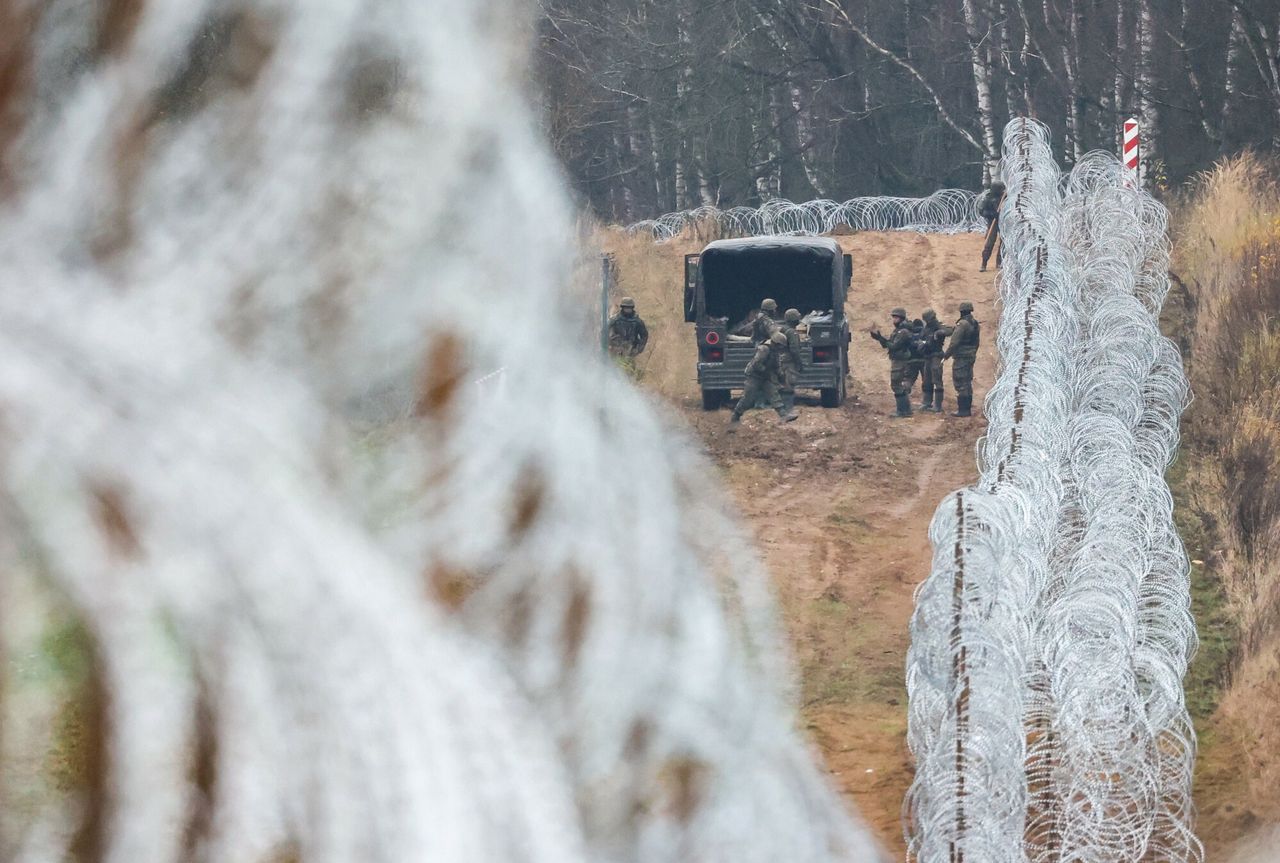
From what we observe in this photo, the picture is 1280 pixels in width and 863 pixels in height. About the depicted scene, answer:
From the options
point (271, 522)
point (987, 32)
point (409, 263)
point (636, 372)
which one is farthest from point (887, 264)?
point (271, 522)

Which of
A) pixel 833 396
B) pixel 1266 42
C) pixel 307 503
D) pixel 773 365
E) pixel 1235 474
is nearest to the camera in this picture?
pixel 307 503

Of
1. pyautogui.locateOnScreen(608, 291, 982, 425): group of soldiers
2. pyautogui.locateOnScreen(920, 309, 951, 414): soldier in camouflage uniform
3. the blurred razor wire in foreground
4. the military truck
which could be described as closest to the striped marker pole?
pyautogui.locateOnScreen(920, 309, 951, 414): soldier in camouflage uniform

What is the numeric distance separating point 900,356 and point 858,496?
2544 millimetres

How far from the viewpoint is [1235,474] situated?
12430 mm

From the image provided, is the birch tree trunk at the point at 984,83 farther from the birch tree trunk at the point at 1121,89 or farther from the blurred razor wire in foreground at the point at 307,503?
the blurred razor wire in foreground at the point at 307,503

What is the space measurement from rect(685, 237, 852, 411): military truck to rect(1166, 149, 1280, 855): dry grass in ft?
11.5

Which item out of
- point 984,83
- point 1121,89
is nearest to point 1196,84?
point 1121,89

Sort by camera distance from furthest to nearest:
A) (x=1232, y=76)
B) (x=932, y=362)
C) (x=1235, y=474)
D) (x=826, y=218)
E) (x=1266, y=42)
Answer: (x=826, y=218) → (x=1232, y=76) → (x=1266, y=42) → (x=932, y=362) → (x=1235, y=474)

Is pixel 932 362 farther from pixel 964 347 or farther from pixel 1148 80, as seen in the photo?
pixel 1148 80

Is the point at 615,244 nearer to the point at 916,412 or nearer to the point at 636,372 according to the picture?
the point at 636,372

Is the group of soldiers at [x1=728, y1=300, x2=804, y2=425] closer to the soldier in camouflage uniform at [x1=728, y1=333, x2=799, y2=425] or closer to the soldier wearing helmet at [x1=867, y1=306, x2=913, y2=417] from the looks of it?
the soldier in camouflage uniform at [x1=728, y1=333, x2=799, y2=425]

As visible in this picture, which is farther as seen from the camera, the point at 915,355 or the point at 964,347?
the point at 915,355

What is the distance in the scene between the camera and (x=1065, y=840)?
7.30 metres

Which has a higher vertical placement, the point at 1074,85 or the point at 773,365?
the point at 1074,85
